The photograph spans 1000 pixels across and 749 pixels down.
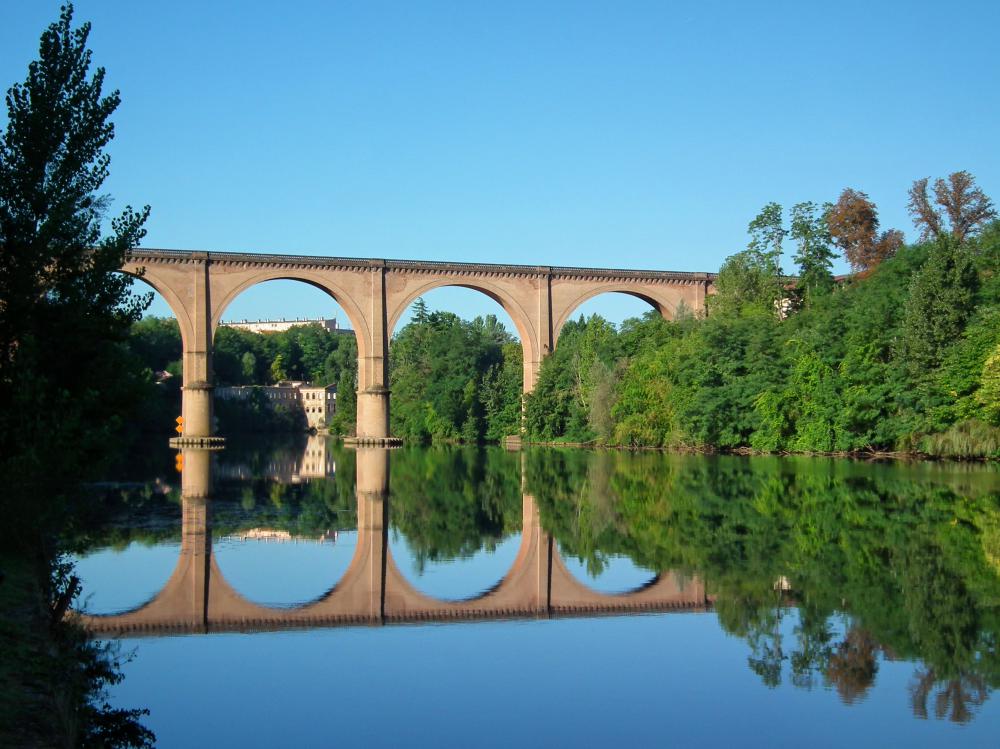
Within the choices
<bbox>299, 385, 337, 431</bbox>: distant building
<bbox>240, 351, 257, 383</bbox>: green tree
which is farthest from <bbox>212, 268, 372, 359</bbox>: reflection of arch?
<bbox>240, 351, 257, 383</bbox>: green tree

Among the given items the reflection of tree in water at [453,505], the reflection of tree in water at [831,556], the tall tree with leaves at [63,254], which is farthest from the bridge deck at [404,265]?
the tall tree with leaves at [63,254]

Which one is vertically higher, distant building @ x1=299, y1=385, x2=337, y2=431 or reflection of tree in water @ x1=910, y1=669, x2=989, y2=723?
distant building @ x1=299, y1=385, x2=337, y2=431

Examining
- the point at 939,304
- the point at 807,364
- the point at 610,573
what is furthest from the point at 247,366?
the point at 610,573

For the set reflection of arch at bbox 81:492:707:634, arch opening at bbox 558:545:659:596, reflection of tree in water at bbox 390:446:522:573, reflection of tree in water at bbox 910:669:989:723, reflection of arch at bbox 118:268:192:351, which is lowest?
reflection of tree in water at bbox 910:669:989:723

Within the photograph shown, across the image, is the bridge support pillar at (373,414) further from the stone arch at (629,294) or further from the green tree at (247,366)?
the green tree at (247,366)

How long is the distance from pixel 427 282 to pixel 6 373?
127 feet

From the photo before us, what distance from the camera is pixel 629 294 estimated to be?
169 ft

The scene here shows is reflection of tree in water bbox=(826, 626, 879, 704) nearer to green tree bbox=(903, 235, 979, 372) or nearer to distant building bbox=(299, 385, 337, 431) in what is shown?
green tree bbox=(903, 235, 979, 372)

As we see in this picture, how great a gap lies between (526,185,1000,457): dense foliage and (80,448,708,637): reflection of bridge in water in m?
19.4

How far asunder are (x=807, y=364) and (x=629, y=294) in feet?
58.7

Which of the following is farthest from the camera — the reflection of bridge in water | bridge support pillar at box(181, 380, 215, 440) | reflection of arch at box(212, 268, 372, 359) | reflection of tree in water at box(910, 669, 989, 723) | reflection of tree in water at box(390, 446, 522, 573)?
reflection of arch at box(212, 268, 372, 359)

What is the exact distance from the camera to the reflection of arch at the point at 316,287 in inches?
1732

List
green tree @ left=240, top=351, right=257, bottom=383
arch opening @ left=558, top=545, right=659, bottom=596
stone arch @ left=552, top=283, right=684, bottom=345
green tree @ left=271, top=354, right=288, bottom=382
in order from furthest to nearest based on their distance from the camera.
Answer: green tree @ left=271, top=354, right=288, bottom=382 → green tree @ left=240, top=351, right=257, bottom=383 → stone arch @ left=552, top=283, right=684, bottom=345 → arch opening @ left=558, top=545, right=659, bottom=596

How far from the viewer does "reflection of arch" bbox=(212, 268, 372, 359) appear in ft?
144
